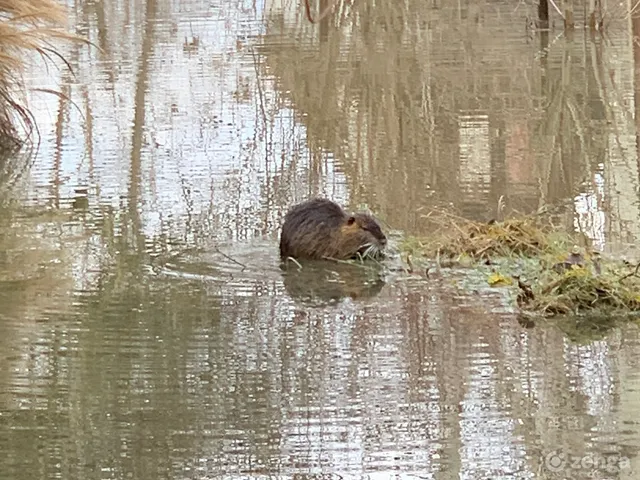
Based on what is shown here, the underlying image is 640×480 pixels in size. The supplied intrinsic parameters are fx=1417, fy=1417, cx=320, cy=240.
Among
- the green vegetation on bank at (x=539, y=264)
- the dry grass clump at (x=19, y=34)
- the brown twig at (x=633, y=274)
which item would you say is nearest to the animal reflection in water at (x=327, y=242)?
the green vegetation on bank at (x=539, y=264)

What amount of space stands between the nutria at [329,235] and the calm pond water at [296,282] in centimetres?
17

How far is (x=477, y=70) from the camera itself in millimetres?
14406

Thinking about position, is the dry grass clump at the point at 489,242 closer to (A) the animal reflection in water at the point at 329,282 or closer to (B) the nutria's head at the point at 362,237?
(B) the nutria's head at the point at 362,237

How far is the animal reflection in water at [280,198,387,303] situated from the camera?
7.49 meters

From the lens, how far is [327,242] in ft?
25.1

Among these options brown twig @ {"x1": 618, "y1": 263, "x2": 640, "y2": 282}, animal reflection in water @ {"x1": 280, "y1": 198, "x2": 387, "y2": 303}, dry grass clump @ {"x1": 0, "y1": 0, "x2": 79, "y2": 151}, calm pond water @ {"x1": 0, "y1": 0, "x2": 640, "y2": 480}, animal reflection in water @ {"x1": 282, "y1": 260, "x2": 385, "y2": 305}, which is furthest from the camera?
dry grass clump @ {"x1": 0, "y1": 0, "x2": 79, "y2": 151}

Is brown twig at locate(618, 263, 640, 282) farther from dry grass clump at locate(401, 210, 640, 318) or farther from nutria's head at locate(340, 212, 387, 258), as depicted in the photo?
nutria's head at locate(340, 212, 387, 258)

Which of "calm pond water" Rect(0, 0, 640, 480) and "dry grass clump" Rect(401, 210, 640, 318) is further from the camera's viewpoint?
"dry grass clump" Rect(401, 210, 640, 318)

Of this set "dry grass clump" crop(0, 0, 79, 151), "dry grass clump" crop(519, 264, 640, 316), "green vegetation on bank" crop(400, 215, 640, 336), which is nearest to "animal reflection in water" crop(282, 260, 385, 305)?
"green vegetation on bank" crop(400, 215, 640, 336)

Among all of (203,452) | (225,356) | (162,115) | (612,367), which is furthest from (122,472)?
(162,115)

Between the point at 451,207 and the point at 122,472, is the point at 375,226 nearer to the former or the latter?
the point at 451,207

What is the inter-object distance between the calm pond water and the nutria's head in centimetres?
18

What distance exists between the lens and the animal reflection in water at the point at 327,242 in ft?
24.6

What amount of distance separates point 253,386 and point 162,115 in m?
7.00
